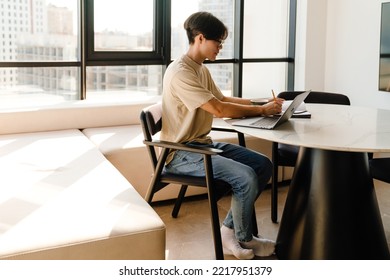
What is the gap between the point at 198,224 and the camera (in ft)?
9.70

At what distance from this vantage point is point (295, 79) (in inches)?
195

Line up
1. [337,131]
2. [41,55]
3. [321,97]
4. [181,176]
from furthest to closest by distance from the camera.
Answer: [41,55] → [321,97] → [181,176] → [337,131]

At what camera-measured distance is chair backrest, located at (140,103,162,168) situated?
238cm

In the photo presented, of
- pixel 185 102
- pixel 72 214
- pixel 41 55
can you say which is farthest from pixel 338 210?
pixel 41 55

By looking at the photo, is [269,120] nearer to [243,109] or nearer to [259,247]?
[243,109]

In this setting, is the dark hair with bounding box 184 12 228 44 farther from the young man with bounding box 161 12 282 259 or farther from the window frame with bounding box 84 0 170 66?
the window frame with bounding box 84 0 170 66

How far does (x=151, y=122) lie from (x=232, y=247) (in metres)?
0.76

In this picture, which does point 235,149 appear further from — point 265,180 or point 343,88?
point 343,88

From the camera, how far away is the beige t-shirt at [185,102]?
2262 millimetres

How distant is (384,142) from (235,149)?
906 mm

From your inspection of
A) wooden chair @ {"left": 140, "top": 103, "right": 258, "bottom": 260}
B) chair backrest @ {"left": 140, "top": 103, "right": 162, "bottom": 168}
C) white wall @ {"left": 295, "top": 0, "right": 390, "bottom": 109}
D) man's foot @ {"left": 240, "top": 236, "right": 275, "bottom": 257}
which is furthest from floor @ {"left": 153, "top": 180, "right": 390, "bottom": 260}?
white wall @ {"left": 295, "top": 0, "right": 390, "bottom": 109}

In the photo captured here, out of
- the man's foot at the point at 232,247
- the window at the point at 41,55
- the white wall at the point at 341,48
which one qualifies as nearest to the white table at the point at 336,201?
the man's foot at the point at 232,247

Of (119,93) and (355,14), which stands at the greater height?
(355,14)
